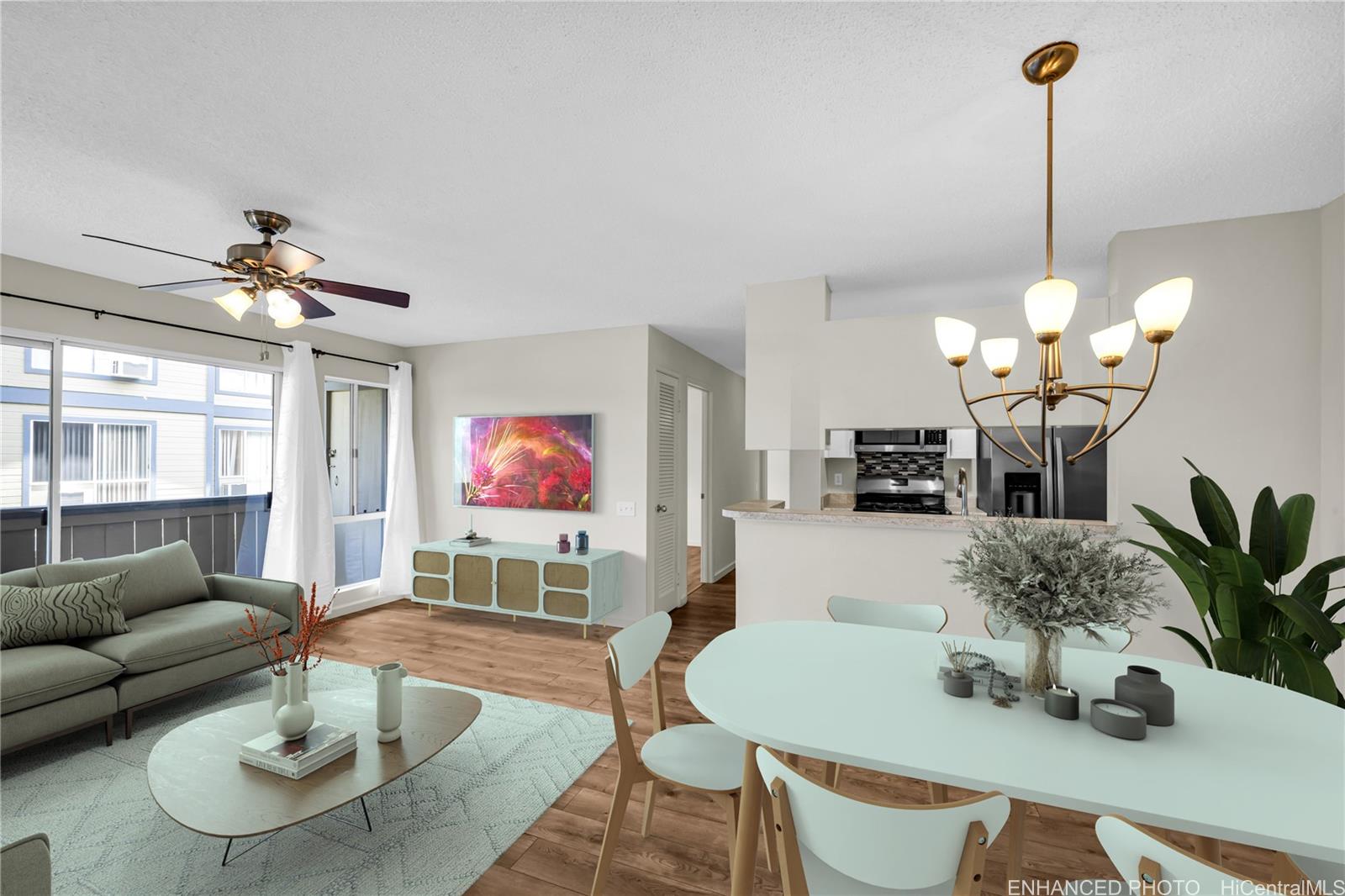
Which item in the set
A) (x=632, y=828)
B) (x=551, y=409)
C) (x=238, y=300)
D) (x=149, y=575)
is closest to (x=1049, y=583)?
(x=632, y=828)

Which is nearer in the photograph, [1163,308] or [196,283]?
[1163,308]

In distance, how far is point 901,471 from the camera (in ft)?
15.6

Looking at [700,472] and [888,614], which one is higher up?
[700,472]

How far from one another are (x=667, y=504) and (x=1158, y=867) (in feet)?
14.2

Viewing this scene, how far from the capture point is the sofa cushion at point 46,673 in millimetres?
2422

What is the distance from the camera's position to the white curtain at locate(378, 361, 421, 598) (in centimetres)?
543

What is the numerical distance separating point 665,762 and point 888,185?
2329 millimetres

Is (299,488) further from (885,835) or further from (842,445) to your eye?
(885,835)

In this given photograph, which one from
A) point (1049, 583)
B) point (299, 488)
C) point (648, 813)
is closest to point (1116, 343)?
point (1049, 583)

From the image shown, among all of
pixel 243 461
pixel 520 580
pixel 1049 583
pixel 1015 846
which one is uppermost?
pixel 243 461

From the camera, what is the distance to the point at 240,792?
74.2 inches

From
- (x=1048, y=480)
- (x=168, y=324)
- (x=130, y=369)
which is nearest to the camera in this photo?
(x=1048, y=480)

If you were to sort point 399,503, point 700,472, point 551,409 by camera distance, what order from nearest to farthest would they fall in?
1. point 551,409
2. point 399,503
3. point 700,472

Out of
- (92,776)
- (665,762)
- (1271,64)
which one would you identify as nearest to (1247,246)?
(1271,64)
